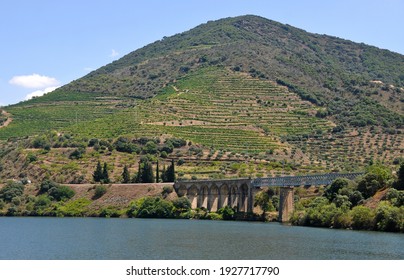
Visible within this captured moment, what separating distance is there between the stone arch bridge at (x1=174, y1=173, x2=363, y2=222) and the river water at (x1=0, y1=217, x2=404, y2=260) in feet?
64.0

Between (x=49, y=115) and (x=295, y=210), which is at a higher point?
(x=49, y=115)

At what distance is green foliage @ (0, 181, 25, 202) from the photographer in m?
118

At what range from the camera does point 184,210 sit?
10906 centimetres

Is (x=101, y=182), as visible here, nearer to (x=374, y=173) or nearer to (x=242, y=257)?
(x=374, y=173)

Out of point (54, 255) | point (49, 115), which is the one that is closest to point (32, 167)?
point (49, 115)

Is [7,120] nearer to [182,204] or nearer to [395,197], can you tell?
[182,204]

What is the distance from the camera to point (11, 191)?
387 feet

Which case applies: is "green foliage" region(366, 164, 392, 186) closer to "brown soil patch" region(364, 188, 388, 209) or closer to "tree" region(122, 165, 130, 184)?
"brown soil patch" region(364, 188, 388, 209)

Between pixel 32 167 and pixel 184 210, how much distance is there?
36.3 metres

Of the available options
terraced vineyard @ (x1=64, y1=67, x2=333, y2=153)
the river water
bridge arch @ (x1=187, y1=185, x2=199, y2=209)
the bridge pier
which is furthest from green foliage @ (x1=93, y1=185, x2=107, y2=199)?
the river water

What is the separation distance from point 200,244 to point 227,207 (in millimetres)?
48950

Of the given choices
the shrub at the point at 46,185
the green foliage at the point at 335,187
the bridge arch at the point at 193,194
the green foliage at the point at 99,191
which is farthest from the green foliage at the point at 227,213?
the shrub at the point at 46,185

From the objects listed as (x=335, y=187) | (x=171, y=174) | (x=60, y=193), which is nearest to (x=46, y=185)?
(x=60, y=193)
